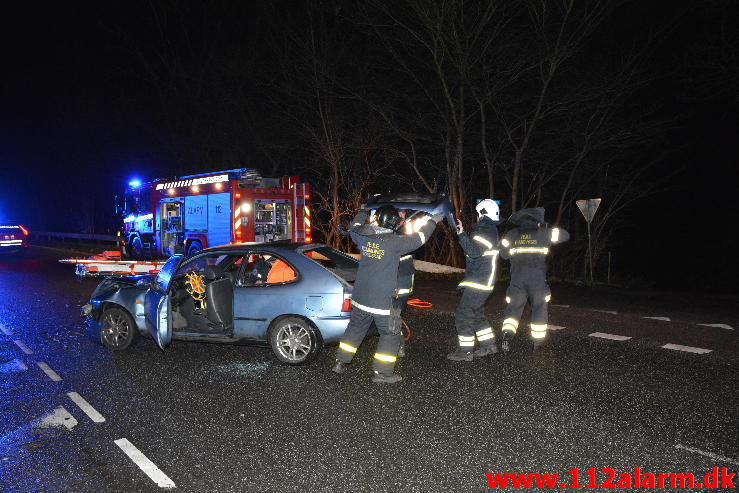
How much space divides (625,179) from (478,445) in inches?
798

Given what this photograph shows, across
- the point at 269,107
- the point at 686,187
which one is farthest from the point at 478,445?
the point at 686,187

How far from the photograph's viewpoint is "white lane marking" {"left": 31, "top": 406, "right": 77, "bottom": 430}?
4.77 m

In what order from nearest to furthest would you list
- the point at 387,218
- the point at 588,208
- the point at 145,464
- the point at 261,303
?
the point at 145,464
the point at 387,218
the point at 261,303
the point at 588,208

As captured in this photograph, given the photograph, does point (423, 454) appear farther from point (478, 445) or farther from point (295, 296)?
point (295, 296)

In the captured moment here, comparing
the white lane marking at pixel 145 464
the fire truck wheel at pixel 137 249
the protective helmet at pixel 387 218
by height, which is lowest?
the white lane marking at pixel 145 464

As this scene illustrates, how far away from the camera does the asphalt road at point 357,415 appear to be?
3895mm

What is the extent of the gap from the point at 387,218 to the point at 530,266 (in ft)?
7.01

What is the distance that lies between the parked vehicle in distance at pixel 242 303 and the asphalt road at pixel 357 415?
0.30m

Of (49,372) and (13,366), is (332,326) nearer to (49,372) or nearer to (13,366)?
(49,372)

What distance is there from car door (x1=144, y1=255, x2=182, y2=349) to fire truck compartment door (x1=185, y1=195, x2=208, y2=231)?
10.1 m

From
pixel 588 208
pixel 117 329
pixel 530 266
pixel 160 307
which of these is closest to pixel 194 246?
pixel 117 329

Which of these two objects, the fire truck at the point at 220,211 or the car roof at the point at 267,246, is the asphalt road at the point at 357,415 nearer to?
the car roof at the point at 267,246

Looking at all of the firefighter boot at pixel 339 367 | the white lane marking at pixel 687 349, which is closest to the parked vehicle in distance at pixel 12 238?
the firefighter boot at pixel 339 367

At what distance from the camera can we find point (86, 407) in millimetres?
5191
